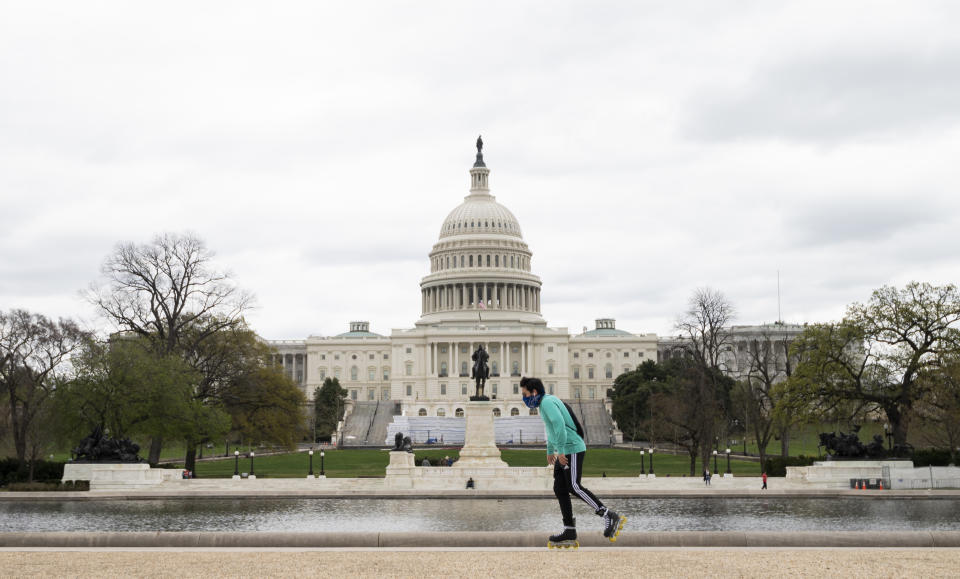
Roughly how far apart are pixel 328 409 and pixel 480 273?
172 ft

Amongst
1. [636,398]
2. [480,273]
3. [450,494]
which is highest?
[480,273]

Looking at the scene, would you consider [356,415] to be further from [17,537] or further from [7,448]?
[17,537]

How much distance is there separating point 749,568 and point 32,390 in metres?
40.7

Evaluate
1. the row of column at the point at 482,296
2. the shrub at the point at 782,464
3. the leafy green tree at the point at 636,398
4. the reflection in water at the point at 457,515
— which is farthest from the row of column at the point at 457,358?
the reflection in water at the point at 457,515

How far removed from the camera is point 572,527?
46.5 ft

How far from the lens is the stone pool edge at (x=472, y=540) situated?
14891mm

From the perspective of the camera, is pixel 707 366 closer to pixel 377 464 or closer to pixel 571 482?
pixel 377 464

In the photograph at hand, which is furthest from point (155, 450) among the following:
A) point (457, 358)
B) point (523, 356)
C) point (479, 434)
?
point (523, 356)

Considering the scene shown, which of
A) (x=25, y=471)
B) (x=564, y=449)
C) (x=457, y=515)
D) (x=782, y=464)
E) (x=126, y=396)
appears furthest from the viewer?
(x=782, y=464)

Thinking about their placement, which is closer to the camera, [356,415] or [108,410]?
[108,410]

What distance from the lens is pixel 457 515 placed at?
99.2 ft

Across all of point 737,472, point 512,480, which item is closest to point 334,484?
point 512,480

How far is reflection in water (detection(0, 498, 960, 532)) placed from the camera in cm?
2605

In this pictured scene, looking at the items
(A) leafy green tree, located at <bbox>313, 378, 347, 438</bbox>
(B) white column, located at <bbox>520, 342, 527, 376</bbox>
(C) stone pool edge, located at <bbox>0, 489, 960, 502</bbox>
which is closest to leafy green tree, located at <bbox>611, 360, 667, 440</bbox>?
(A) leafy green tree, located at <bbox>313, 378, 347, 438</bbox>
